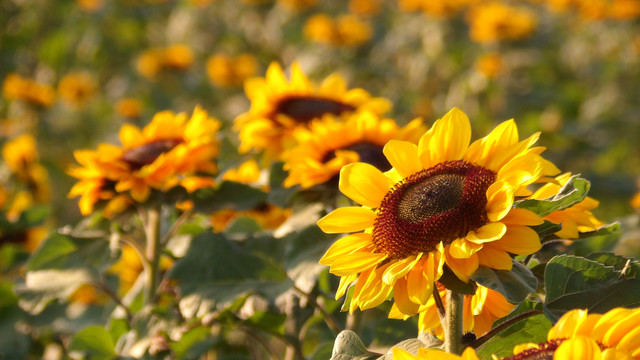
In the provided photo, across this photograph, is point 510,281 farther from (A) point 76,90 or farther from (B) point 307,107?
(A) point 76,90

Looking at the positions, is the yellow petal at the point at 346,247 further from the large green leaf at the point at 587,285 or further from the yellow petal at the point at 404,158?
the large green leaf at the point at 587,285

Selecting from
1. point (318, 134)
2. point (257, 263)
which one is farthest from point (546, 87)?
point (257, 263)

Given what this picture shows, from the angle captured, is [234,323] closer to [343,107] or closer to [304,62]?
[343,107]

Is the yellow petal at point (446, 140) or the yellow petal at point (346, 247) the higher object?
the yellow petal at point (446, 140)

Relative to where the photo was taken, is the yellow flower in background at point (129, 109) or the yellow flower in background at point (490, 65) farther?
the yellow flower in background at point (129, 109)

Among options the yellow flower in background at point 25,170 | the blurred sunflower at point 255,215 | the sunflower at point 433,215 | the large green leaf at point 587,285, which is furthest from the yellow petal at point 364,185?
the yellow flower in background at point 25,170

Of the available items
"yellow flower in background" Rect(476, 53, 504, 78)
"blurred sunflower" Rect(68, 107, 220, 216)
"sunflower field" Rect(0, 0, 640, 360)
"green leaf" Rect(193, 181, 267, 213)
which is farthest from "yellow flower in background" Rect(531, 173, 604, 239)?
"yellow flower in background" Rect(476, 53, 504, 78)

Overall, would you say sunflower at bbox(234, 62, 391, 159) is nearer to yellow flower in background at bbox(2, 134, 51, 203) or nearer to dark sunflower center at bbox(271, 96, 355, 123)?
dark sunflower center at bbox(271, 96, 355, 123)

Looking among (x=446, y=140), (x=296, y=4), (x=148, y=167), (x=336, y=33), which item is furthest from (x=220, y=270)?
(x=296, y=4)
